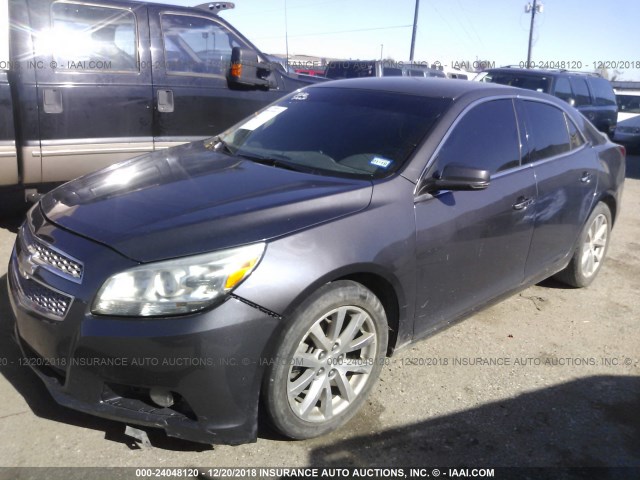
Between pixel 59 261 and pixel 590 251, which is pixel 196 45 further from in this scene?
pixel 590 251

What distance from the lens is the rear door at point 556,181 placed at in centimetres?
396

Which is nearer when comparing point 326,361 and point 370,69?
point 326,361

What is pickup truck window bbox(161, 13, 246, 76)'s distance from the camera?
5.66 meters

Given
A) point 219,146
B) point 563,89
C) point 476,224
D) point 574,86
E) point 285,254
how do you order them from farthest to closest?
point 574,86
point 563,89
point 219,146
point 476,224
point 285,254

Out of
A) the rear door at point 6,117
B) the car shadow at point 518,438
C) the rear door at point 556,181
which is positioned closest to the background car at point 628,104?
the rear door at point 556,181

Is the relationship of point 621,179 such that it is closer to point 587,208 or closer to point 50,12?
point 587,208

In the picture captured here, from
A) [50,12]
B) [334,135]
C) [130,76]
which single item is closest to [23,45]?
[50,12]

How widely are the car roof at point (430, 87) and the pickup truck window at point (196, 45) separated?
211cm

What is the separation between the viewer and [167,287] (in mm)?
2379

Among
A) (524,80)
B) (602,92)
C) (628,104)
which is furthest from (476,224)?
(628,104)

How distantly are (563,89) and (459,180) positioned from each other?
921cm

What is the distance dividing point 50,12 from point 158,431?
3880 mm

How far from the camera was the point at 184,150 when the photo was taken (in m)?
3.80

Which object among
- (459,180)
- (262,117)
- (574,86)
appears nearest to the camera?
(459,180)
